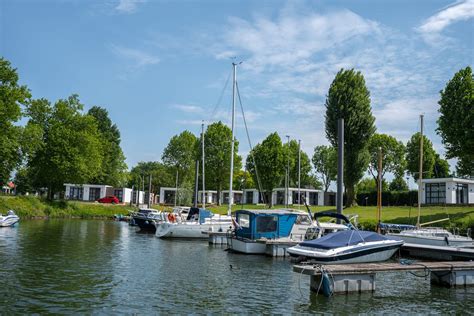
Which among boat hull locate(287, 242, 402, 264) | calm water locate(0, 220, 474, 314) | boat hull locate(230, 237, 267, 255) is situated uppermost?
boat hull locate(287, 242, 402, 264)

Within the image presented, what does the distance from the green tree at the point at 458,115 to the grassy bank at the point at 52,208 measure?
171ft

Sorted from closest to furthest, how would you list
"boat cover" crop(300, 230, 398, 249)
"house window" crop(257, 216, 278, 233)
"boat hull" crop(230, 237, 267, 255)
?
"boat cover" crop(300, 230, 398, 249)
"boat hull" crop(230, 237, 267, 255)
"house window" crop(257, 216, 278, 233)

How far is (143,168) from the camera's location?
538ft

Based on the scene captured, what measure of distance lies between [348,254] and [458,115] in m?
28.6

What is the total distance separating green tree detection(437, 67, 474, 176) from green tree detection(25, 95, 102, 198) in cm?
5045

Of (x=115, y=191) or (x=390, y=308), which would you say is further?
(x=115, y=191)

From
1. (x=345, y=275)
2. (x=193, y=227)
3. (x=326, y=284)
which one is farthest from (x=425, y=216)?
(x=326, y=284)

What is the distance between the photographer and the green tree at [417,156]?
8944 cm

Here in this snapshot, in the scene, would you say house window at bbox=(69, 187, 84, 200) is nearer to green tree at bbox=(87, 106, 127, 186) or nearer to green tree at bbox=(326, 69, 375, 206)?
green tree at bbox=(87, 106, 127, 186)

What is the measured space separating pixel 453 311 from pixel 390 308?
227 cm

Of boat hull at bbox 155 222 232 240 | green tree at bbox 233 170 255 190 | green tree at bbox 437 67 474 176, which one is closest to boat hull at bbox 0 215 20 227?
boat hull at bbox 155 222 232 240

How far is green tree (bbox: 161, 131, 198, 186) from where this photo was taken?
10769 centimetres

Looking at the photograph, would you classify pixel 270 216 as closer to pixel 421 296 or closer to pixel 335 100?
pixel 421 296

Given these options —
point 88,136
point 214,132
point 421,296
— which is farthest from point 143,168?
point 421,296
